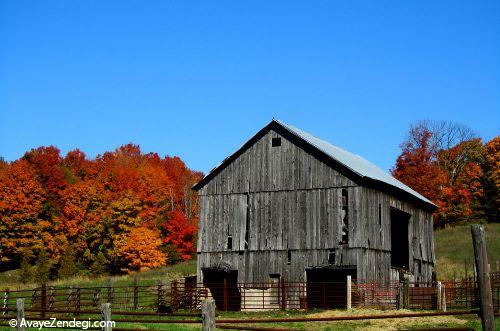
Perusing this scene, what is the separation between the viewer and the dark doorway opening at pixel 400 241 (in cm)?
4372

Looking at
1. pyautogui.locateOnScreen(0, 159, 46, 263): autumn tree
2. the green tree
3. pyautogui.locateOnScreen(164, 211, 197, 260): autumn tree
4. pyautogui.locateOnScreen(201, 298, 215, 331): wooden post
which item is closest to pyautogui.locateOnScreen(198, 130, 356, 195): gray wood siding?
pyautogui.locateOnScreen(201, 298, 215, 331): wooden post

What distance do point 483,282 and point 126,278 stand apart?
4781 centimetres

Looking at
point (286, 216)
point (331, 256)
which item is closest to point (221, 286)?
point (286, 216)

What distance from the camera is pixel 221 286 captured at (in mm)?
39688

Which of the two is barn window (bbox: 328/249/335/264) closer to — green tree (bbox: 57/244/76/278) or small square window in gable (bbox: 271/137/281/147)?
small square window in gable (bbox: 271/137/281/147)

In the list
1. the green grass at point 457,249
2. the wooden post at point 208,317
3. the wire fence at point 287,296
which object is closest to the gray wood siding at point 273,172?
the wire fence at point 287,296

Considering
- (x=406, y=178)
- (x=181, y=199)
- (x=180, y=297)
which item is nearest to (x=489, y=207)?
(x=406, y=178)

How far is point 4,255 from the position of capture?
2926 inches

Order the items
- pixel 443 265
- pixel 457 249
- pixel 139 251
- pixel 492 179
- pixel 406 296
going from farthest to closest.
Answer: pixel 492 179, pixel 139 251, pixel 457 249, pixel 443 265, pixel 406 296

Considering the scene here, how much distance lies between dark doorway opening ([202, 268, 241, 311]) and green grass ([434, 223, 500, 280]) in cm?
1928

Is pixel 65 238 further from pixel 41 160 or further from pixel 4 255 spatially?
pixel 41 160

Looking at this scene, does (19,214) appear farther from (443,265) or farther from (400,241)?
(400,241)

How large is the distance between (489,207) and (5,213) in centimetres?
5311

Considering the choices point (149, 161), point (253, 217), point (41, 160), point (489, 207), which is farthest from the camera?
point (149, 161)
